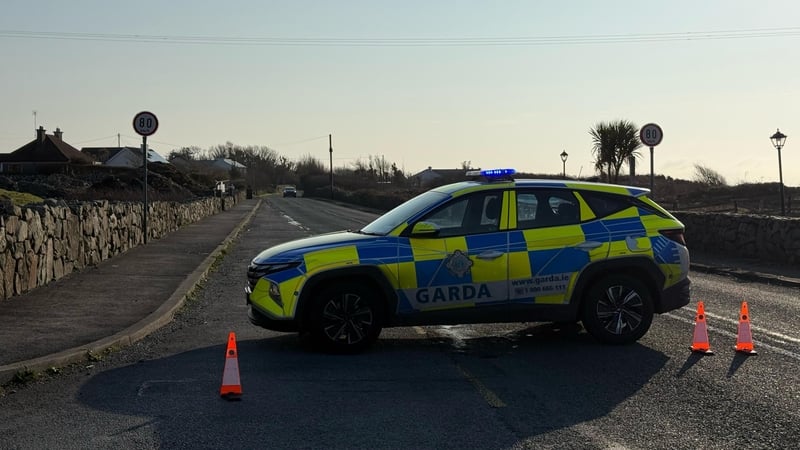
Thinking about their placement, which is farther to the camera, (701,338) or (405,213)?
(405,213)

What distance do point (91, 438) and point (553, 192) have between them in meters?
5.06

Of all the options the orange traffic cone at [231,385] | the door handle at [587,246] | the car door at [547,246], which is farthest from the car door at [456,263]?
the orange traffic cone at [231,385]

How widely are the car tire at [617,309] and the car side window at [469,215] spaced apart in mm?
1236

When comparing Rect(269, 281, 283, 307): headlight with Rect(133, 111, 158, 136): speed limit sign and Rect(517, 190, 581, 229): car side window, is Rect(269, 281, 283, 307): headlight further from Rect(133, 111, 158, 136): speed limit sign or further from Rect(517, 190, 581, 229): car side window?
Rect(133, 111, 158, 136): speed limit sign

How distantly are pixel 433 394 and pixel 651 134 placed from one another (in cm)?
1459

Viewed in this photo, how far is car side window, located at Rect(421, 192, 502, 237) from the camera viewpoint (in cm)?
841

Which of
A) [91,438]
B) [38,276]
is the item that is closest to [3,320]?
[38,276]

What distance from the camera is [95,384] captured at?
7113 mm

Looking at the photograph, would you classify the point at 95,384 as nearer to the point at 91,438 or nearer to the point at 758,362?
the point at 91,438

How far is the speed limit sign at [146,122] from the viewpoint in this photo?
63.1 ft

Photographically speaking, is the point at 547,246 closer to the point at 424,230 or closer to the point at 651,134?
the point at 424,230

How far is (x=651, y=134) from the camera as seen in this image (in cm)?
1983

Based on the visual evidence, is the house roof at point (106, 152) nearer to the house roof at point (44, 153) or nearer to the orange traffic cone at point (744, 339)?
the house roof at point (44, 153)

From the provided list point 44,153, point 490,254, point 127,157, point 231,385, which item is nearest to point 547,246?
point 490,254
